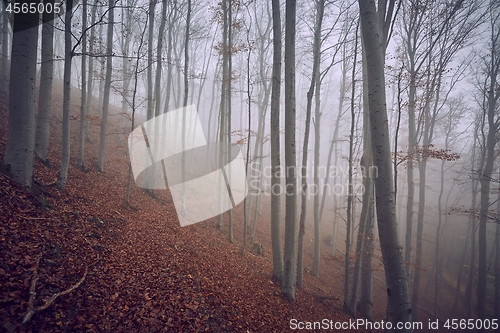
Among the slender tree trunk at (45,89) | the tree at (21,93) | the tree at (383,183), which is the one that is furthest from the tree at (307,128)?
the slender tree trunk at (45,89)

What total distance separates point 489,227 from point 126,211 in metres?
35.6

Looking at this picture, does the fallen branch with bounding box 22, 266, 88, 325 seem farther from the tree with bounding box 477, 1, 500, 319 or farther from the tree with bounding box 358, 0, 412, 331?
the tree with bounding box 477, 1, 500, 319

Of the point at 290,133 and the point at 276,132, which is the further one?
the point at 276,132

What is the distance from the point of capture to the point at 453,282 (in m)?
16.5

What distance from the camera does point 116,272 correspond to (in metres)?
3.98

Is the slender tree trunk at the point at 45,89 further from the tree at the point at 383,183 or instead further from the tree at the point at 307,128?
the tree at the point at 383,183

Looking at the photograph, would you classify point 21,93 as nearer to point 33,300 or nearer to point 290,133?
point 33,300

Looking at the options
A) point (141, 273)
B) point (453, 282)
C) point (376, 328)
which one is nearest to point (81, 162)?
point (141, 273)

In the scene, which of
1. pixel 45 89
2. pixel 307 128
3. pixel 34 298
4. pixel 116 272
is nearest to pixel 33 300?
pixel 34 298

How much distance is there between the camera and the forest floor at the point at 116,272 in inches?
112

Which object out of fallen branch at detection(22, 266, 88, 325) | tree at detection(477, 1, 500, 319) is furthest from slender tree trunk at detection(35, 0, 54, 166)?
tree at detection(477, 1, 500, 319)

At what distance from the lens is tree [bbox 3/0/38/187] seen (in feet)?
13.8

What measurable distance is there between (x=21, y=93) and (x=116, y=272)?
13.7 ft

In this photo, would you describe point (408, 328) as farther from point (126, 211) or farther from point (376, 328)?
point (126, 211)
